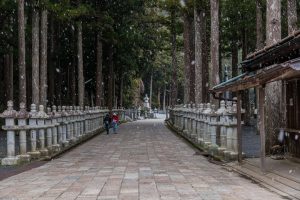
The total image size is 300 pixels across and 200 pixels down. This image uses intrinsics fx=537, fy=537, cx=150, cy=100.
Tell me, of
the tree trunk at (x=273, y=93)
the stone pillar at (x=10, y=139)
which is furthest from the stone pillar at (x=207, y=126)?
the stone pillar at (x=10, y=139)

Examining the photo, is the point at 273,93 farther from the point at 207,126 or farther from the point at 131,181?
the point at 131,181

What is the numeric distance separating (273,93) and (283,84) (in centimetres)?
40

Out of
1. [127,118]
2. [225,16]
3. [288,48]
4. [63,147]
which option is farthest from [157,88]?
[288,48]

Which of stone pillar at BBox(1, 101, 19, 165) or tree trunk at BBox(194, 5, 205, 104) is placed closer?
stone pillar at BBox(1, 101, 19, 165)

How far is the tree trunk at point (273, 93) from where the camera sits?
52.0ft

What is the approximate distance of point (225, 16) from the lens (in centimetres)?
3597

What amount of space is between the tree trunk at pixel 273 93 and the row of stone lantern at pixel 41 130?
711 cm

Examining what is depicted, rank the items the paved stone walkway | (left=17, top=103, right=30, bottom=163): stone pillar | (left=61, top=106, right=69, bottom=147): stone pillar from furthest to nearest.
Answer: (left=61, top=106, right=69, bottom=147): stone pillar, (left=17, top=103, right=30, bottom=163): stone pillar, the paved stone walkway

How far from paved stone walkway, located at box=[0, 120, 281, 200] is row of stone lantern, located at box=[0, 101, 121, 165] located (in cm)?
93

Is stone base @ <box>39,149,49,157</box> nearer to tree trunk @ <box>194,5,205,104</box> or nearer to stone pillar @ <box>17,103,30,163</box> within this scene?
stone pillar @ <box>17,103,30,163</box>

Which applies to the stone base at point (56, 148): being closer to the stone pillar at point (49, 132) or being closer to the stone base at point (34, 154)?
the stone pillar at point (49, 132)

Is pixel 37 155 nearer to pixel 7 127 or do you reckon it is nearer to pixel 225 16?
pixel 7 127

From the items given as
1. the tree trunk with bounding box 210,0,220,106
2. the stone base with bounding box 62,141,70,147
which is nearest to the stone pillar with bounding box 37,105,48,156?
the stone base with bounding box 62,141,70,147

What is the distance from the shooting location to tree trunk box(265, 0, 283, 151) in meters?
15.9
